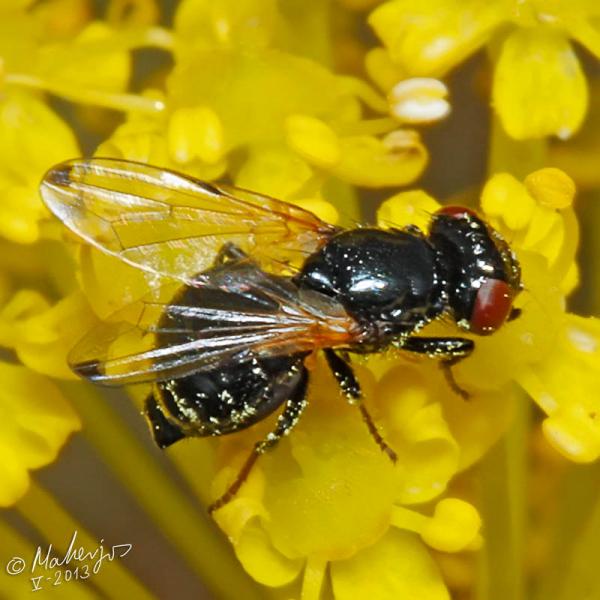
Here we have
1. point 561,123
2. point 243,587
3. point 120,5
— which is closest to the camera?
point 561,123

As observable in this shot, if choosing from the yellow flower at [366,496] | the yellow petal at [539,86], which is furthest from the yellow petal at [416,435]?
the yellow petal at [539,86]

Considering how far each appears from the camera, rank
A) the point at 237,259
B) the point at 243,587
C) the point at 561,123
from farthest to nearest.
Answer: the point at 243,587, the point at 561,123, the point at 237,259

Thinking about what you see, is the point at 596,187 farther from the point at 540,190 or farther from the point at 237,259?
the point at 237,259

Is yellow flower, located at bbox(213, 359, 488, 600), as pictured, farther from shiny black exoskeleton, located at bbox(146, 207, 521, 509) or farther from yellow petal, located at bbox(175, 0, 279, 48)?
yellow petal, located at bbox(175, 0, 279, 48)

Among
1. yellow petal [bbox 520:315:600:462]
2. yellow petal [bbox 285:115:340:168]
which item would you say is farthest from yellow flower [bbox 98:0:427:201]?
yellow petal [bbox 520:315:600:462]

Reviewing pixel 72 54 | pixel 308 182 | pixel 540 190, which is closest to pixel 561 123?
pixel 540 190
